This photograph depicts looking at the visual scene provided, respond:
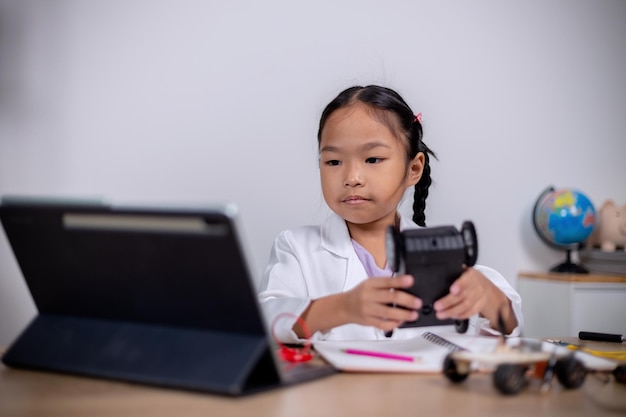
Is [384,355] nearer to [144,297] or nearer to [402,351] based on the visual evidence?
[402,351]

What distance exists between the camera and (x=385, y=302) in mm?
995

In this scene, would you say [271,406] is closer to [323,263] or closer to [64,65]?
[323,263]

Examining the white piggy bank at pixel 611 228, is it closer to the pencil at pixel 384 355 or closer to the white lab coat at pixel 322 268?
the white lab coat at pixel 322 268

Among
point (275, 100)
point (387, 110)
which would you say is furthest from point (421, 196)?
point (275, 100)

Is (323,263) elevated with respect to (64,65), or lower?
lower

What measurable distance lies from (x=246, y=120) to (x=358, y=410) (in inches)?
83.7

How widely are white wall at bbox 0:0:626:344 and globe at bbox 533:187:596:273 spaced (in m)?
0.20

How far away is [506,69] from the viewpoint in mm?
3088

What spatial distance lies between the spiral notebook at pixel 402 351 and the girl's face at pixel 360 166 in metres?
0.51

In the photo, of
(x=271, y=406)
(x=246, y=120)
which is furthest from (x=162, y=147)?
(x=271, y=406)

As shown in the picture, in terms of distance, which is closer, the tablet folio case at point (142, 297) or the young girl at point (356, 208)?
the tablet folio case at point (142, 297)

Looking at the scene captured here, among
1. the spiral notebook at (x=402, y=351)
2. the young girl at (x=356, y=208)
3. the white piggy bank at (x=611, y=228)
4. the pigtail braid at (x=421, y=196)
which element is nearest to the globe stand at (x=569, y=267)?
the white piggy bank at (x=611, y=228)

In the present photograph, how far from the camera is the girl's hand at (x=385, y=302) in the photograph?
0.96 meters

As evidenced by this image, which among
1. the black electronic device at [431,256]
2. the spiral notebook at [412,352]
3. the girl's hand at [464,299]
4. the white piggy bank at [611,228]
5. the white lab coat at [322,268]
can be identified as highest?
the black electronic device at [431,256]
